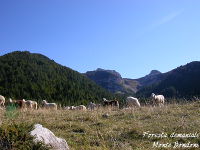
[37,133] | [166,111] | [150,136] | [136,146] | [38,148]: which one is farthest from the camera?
[166,111]

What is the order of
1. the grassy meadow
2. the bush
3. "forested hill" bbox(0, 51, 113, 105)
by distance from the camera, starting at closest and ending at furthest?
the bush, the grassy meadow, "forested hill" bbox(0, 51, 113, 105)

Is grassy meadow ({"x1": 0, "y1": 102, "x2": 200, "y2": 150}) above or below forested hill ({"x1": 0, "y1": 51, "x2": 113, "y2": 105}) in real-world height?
below

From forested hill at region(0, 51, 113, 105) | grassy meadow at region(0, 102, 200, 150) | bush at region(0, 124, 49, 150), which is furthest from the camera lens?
forested hill at region(0, 51, 113, 105)

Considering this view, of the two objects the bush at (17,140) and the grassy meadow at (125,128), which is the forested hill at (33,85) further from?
the bush at (17,140)

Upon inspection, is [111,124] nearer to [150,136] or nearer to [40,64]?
[150,136]

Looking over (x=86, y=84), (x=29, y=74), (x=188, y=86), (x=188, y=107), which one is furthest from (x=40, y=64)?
(x=188, y=107)

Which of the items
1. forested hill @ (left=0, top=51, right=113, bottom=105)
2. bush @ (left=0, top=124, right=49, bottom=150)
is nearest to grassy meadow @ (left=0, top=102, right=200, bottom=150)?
bush @ (left=0, top=124, right=49, bottom=150)

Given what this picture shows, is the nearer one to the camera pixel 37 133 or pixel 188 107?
pixel 37 133

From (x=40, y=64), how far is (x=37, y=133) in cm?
17427

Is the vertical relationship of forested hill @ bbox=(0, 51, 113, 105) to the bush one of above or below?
above

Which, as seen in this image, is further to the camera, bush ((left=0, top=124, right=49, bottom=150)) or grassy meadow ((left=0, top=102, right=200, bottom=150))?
grassy meadow ((left=0, top=102, right=200, bottom=150))

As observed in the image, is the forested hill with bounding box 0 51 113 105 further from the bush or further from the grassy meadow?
the bush

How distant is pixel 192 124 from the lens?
459 inches

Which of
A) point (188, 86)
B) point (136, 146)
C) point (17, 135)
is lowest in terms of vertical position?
point (136, 146)
